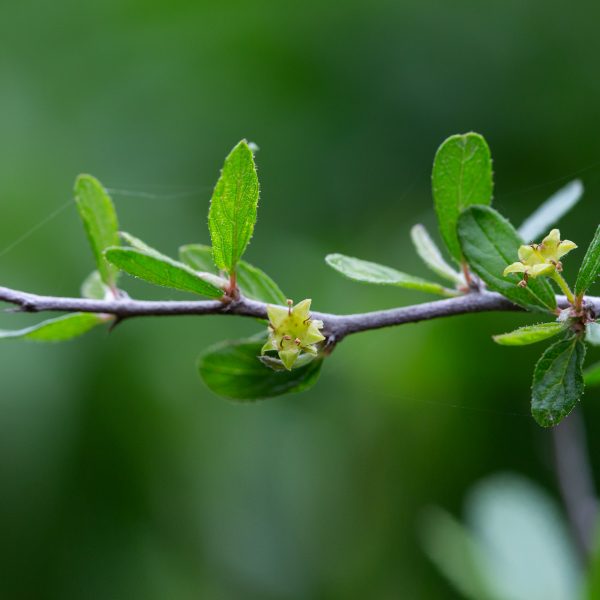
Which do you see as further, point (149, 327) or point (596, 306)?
point (149, 327)

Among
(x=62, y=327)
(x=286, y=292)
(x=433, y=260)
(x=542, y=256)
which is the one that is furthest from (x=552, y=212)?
(x=286, y=292)

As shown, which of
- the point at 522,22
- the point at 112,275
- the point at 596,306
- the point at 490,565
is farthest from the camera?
the point at 522,22

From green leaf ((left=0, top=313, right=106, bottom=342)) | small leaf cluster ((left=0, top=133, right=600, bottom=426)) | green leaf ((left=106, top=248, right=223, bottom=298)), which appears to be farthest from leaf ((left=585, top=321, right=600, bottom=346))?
green leaf ((left=0, top=313, right=106, bottom=342))

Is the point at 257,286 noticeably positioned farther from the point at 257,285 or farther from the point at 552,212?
the point at 552,212

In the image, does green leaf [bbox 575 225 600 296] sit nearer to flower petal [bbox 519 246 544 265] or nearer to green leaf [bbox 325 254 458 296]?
flower petal [bbox 519 246 544 265]

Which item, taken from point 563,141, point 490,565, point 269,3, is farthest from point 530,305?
point 269,3

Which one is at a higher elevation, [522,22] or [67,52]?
[67,52]

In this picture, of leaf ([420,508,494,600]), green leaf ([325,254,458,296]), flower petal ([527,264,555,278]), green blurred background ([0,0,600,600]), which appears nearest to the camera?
flower petal ([527,264,555,278])

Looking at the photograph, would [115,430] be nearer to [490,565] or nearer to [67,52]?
[490,565]
